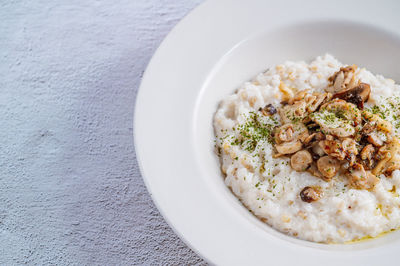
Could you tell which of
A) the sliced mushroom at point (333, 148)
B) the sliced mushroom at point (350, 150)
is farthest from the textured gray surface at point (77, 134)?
the sliced mushroom at point (350, 150)

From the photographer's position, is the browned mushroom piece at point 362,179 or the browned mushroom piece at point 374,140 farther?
the browned mushroom piece at point 374,140

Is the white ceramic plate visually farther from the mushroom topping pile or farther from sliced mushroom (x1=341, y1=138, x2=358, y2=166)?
sliced mushroom (x1=341, y1=138, x2=358, y2=166)

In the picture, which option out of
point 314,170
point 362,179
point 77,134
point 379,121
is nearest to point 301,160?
point 314,170

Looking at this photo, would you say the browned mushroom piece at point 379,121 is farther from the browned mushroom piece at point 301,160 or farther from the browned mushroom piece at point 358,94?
the browned mushroom piece at point 301,160

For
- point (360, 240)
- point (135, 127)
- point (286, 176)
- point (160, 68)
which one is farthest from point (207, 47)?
point (360, 240)

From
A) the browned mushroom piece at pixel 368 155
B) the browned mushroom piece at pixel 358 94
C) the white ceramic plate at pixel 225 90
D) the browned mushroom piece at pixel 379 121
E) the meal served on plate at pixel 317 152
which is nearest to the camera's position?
the white ceramic plate at pixel 225 90

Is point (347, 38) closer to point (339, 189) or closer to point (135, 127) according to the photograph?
point (339, 189)
